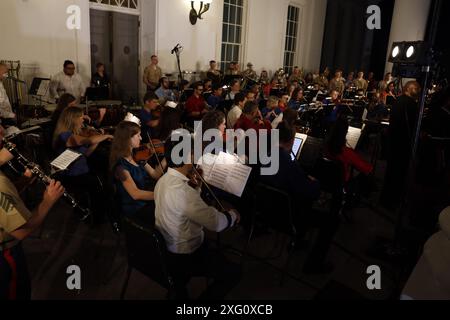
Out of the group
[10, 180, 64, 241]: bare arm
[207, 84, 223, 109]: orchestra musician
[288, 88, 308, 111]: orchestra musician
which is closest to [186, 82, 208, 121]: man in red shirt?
[207, 84, 223, 109]: orchestra musician

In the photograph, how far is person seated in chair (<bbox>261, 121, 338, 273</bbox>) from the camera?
325 cm

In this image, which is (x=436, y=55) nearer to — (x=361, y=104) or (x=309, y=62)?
(x=361, y=104)

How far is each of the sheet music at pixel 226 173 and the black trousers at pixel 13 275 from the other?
4.25 feet

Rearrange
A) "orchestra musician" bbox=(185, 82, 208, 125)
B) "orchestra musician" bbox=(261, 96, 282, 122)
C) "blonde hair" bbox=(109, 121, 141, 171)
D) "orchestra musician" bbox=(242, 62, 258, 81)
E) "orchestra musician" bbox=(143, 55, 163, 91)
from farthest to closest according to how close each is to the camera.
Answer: "orchestra musician" bbox=(242, 62, 258, 81), "orchestra musician" bbox=(143, 55, 163, 91), "orchestra musician" bbox=(185, 82, 208, 125), "orchestra musician" bbox=(261, 96, 282, 122), "blonde hair" bbox=(109, 121, 141, 171)

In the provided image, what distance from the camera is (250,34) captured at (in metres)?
11.2

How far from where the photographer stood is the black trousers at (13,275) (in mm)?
1957

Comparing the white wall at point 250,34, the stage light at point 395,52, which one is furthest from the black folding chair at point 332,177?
the white wall at point 250,34

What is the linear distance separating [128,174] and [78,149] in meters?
1.25

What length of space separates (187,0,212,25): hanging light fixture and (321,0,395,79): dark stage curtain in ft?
20.6

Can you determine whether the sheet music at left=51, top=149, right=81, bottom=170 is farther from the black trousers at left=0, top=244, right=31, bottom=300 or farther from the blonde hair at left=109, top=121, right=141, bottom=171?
the black trousers at left=0, top=244, right=31, bottom=300

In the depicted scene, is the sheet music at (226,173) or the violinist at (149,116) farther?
the violinist at (149,116)

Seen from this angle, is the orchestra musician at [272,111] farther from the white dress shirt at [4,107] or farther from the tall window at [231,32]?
the tall window at [231,32]

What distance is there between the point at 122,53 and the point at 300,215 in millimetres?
6791

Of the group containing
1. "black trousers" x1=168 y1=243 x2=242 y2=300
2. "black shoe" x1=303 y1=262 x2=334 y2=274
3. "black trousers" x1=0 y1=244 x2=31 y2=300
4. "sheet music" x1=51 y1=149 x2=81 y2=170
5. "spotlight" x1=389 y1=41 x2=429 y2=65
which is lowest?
"black shoe" x1=303 y1=262 x2=334 y2=274
